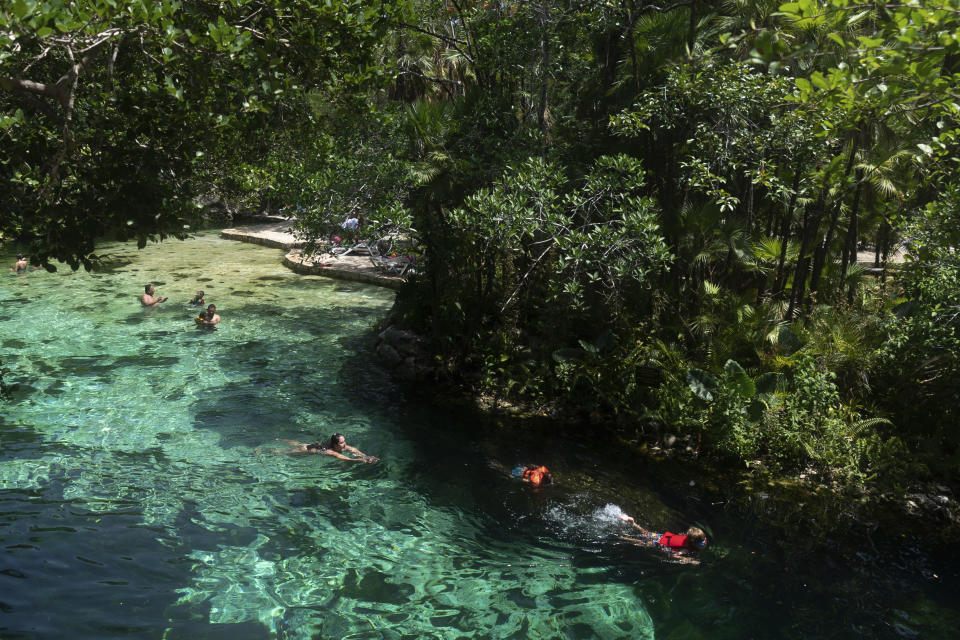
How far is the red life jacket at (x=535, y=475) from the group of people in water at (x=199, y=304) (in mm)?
11037

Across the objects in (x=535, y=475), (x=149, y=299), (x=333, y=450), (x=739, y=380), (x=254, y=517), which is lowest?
(x=254, y=517)

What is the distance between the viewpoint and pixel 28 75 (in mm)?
8328

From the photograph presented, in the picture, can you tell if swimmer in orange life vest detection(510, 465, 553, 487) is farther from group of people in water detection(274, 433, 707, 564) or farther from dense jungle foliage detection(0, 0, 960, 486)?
dense jungle foliage detection(0, 0, 960, 486)

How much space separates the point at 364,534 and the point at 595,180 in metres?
7.21

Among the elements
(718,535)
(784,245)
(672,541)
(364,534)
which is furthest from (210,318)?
(784,245)

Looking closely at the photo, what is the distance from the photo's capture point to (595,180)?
11.8m

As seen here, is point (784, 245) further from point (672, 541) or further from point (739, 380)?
point (672, 541)

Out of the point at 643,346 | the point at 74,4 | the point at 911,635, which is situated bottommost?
the point at 911,635

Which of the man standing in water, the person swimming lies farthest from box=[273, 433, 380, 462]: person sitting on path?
the person swimming

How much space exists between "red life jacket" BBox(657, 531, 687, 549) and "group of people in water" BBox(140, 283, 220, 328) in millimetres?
13621

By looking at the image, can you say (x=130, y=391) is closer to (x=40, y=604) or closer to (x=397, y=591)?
(x=40, y=604)

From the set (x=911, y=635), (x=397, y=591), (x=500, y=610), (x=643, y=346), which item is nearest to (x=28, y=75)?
(x=397, y=591)

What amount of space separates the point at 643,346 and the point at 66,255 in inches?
391

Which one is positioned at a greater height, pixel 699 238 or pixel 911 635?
pixel 699 238
